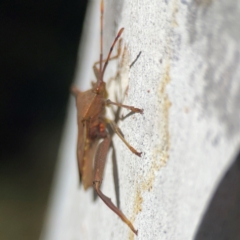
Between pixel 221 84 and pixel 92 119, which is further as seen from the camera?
pixel 92 119

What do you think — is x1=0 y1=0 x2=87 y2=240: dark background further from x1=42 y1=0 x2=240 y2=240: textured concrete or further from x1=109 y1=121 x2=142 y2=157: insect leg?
x1=109 y1=121 x2=142 y2=157: insect leg

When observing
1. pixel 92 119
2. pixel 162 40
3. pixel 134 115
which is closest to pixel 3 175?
pixel 92 119

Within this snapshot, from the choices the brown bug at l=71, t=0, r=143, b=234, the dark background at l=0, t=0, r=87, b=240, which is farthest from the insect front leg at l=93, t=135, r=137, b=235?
the dark background at l=0, t=0, r=87, b=240

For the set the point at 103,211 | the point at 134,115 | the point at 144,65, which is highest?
the point at 144,65

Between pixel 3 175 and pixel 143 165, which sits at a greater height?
pixel 143 165

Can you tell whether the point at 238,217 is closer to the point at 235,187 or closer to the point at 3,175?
the point at 235,187

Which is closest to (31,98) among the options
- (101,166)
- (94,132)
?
(94,132)
